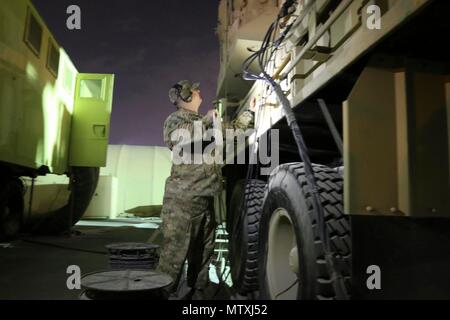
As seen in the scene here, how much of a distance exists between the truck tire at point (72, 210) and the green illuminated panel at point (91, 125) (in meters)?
0.50

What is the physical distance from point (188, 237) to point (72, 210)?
599cm

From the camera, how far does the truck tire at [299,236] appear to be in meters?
1.94

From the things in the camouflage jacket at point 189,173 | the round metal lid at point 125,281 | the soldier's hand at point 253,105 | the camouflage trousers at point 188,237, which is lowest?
the round metal lid at point 125,281

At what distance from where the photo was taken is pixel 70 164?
8.79 meters

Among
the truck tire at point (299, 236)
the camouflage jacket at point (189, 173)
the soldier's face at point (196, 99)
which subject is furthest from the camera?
the soldier's face at point (196, 99)

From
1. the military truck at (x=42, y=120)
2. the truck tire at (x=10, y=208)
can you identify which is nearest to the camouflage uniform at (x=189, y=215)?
the military truck at (x=42, y=120)

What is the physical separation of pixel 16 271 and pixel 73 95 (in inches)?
201

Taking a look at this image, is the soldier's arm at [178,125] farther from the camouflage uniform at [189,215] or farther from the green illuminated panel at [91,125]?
the green illuminated panel at [91,125]

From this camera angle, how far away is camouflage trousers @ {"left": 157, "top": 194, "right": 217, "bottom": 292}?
371cm

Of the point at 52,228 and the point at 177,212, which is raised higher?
the point at 177,212

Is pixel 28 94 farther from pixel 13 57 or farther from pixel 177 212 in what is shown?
pixel 177 212

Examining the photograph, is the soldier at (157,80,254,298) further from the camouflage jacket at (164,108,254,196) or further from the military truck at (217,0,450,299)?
the military truck at (217,0,450,299)

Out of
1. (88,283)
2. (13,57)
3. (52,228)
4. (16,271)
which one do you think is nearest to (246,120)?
(88,283)

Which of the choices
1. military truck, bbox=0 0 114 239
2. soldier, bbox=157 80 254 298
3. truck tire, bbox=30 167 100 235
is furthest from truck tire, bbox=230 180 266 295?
truck tire, bbox=30 167 100 235
